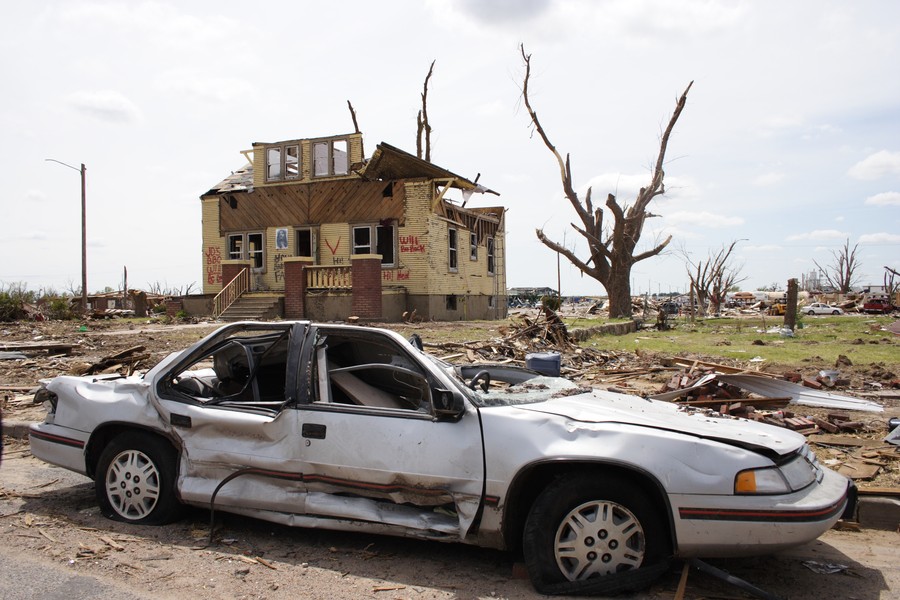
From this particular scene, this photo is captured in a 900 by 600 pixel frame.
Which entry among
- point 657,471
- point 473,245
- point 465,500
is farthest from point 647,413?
point 473,245

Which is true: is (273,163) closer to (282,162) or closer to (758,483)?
(282,162)

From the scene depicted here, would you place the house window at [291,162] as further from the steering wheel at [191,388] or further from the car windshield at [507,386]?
the car windshield at [507,386]

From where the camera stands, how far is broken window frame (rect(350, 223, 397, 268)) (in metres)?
26.2

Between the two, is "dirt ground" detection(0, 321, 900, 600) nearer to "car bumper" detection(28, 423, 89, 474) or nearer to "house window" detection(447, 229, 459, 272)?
"car bumper" detection(28, 423, 89, 474)

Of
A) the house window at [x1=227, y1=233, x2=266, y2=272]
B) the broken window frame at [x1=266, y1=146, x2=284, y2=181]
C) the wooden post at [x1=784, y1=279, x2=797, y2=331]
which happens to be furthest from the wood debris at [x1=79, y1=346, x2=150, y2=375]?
the wooden post at [x1=784, y1=279, x2=797, y2=331]

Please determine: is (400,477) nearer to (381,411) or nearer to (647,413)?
(381,411)

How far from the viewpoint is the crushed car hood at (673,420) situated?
3604mm

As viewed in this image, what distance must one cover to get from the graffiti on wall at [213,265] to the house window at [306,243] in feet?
12.5

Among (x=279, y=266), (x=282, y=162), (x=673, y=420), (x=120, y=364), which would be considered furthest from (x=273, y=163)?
(x=673, y=420)

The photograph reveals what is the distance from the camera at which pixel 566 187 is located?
31641 mm

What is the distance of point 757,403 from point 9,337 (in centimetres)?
1667

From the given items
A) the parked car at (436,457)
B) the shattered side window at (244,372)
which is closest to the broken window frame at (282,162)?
the shattered side window at (244,372)

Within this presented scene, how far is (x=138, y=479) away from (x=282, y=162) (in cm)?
2396

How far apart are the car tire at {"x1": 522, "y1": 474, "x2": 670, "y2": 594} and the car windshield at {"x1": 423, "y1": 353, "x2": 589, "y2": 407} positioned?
2.10 feet
